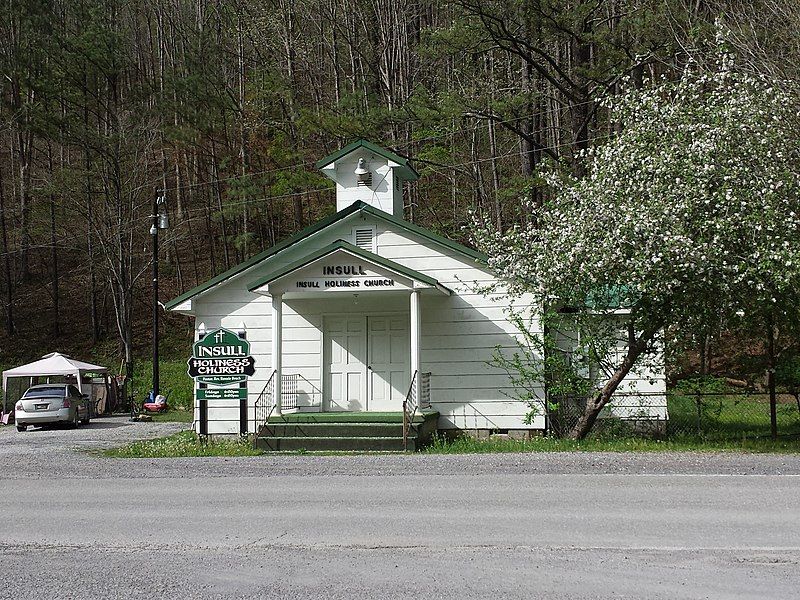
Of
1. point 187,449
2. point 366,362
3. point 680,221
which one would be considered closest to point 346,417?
point 366,362

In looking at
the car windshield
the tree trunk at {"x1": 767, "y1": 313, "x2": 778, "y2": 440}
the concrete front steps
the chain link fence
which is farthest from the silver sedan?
the tree trunk at {"x1": 767, "y1": 313, "x2": 778, "y2": 440}

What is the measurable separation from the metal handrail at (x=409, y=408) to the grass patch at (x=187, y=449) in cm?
273

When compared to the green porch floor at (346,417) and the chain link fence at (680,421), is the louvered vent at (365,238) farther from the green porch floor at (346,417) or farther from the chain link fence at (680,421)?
the chain link fence at (680,421)

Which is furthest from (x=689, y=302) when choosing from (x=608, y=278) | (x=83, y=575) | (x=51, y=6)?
(x=51, y=6)

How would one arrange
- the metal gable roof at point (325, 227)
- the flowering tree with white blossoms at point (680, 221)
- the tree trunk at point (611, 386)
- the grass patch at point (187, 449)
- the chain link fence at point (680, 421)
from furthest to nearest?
the metal gable roof at point (325, 227) → the chain link fence at point (680, 421) → the tree trunk at point (611, 386) → the grass patch at point (187, 449) → the flowering tree with white blossoms at point (680, 221)

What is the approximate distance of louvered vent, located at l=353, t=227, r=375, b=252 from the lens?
20.2m

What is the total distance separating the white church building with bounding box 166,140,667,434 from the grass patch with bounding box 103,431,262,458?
0.81 m

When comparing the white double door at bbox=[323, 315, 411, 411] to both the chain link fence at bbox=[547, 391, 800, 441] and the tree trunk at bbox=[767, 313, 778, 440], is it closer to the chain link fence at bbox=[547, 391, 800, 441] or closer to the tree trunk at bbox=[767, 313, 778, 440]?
the chain link fence at bbox=[547, 391, 800, 441]

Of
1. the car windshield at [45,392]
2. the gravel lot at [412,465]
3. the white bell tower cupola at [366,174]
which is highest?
the white bell tower cupola at [366,174]

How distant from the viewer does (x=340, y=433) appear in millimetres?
17969

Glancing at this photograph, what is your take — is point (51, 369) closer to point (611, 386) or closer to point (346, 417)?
point (346, 417)

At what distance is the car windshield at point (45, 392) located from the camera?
28984 millimetres

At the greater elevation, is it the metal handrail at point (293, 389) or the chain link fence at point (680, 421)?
the metal handrail at point (293, 389)

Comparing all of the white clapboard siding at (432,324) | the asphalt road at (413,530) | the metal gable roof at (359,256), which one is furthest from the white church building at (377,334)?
the asphalt road at (413,530)
